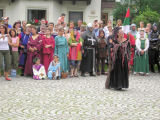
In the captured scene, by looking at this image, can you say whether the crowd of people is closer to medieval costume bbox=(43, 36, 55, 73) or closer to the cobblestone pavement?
medieval costume bbox=(43, 36, 55, 73)

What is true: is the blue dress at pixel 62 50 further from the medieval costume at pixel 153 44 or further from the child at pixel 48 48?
the medieval costume at pixel 153 44

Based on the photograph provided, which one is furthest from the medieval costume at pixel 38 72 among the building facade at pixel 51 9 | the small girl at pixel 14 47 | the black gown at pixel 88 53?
the building facade at pixel 51 9

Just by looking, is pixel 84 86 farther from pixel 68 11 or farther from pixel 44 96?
pixel 68 11

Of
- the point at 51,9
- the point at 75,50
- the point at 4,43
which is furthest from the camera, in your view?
the point at 51,9

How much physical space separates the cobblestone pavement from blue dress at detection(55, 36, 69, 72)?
1308 mm

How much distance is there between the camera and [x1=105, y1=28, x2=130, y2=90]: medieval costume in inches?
422

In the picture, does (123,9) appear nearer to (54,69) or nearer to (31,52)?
(31,52)

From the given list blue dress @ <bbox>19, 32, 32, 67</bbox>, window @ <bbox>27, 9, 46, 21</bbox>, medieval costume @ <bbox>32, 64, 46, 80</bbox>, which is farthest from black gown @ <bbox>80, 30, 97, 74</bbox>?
window @ <bbox>27, 9, 46, 21</bbox>

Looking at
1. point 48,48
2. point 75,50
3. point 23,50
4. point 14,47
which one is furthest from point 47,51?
point 14,47

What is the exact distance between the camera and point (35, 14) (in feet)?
86.7

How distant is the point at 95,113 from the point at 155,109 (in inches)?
56.7

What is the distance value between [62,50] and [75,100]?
4881 mm

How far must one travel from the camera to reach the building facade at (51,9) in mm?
25797

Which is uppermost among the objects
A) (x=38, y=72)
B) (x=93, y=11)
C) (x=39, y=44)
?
(x=93, y=11)
